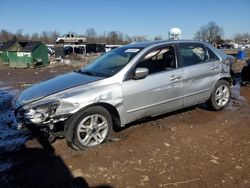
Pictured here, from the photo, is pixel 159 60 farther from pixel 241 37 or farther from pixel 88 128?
pixel 241 37

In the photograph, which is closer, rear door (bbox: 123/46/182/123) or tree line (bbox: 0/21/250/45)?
rear door (bbox: 123/46/182/123)

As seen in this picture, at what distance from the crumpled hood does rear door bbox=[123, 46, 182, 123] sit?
0.65 metres

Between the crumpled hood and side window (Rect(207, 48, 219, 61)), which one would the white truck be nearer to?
side window (Rect(207, 48, 219, 61))

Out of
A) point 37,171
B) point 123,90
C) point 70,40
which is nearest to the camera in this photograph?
point 37,171

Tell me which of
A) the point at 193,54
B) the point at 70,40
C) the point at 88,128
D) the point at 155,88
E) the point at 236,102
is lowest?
the point at 236,102

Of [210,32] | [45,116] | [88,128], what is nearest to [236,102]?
[88,128]

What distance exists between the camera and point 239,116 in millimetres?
5859

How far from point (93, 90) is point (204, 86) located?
8.39 feet

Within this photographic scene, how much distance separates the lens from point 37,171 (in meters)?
3.71

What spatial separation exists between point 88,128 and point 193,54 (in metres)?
2.75

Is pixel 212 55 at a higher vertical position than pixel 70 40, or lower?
lower

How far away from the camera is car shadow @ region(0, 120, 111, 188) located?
3.40 m

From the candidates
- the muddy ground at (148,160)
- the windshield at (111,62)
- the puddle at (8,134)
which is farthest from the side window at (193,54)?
the puddle at (8,134)

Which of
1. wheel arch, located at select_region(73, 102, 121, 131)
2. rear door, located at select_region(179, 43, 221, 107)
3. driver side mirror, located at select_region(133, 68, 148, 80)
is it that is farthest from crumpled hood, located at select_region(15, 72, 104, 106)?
rear door, located at select_region(179, 43, 221, 107)
